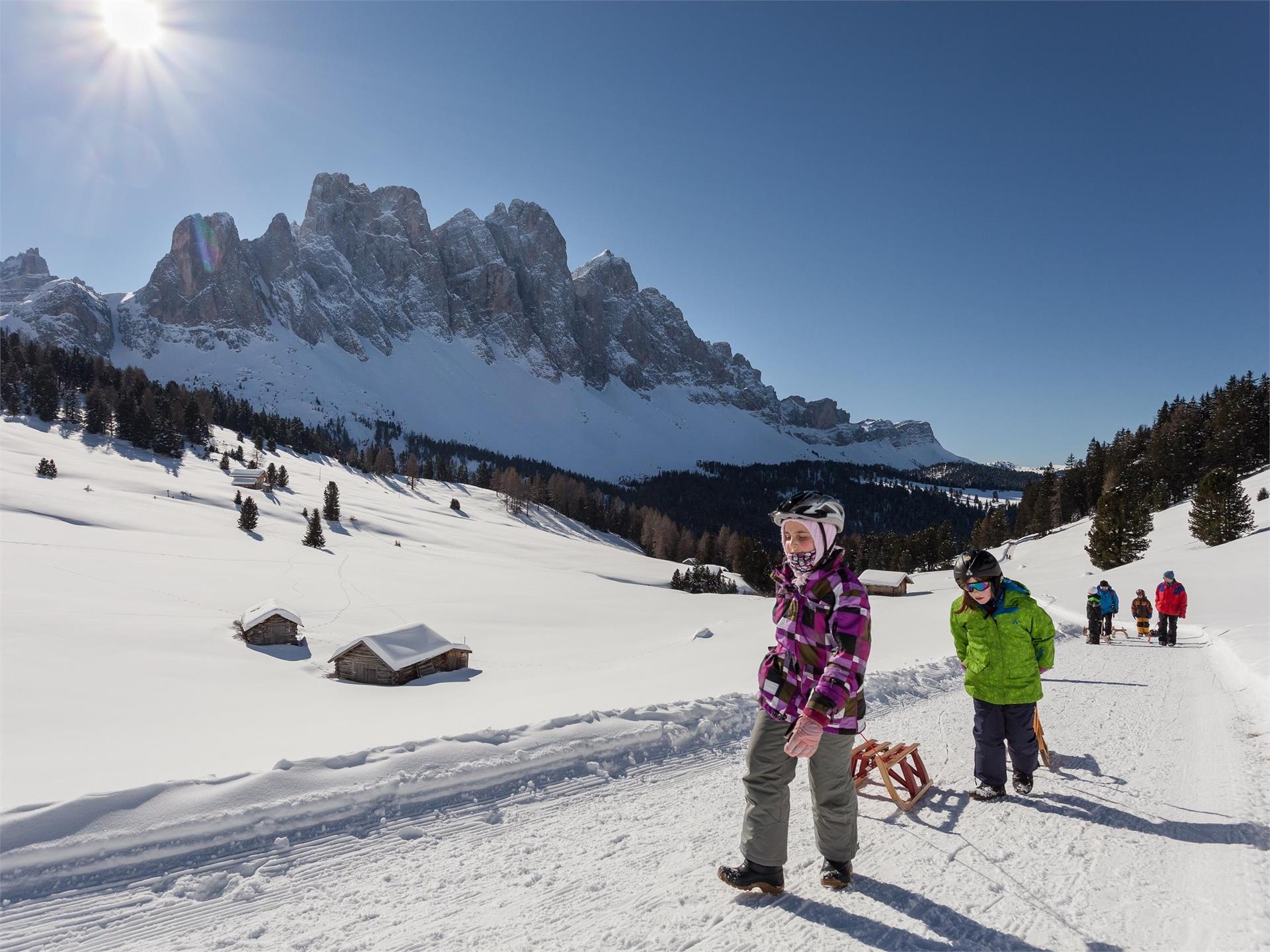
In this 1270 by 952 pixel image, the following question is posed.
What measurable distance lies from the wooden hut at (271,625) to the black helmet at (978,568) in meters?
24.8

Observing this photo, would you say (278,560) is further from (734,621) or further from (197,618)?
(734,621)

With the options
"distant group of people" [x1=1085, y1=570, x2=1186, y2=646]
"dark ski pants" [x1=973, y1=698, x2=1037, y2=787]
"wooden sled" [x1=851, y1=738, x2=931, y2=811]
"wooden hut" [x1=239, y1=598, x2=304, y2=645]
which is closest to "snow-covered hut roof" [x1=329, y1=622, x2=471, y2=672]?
"wooden hut" [x1=239, y1=598, x2=304, y2=645]

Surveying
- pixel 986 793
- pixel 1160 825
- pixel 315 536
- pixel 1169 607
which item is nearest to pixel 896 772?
pixel 986 793

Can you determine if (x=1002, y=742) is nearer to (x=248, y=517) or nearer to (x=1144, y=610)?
(x=1144, y=610)

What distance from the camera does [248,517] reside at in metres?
49.3

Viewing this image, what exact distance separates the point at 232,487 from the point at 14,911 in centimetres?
7618

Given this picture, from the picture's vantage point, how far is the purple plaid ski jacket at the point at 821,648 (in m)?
3.69

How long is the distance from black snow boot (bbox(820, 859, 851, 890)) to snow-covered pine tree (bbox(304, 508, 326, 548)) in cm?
5226

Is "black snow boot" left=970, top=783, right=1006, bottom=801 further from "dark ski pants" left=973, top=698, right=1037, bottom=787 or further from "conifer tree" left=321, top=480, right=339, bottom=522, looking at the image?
"conifer tree" left=321, top=480, right=339, bottom=522

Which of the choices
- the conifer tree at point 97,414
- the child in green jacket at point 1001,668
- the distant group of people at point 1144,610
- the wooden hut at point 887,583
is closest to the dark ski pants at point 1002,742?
the child in green jacket at point 1001,668

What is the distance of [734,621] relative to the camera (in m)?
30.6

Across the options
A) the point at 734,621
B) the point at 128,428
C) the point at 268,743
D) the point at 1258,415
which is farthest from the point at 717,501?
the point at 268,743

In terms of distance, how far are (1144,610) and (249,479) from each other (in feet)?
269

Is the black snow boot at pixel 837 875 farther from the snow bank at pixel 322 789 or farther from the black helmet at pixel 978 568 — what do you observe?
the black helmet at pixel 978 568
